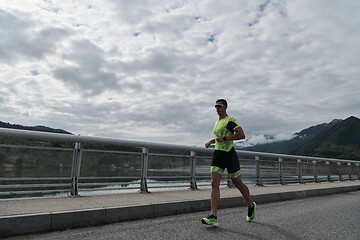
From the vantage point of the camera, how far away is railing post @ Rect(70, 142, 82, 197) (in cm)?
585

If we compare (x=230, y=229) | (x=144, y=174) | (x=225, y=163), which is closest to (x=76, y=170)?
(x=144, y=174)

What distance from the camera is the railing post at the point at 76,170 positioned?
230 inches

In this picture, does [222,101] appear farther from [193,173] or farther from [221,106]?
[193,173]

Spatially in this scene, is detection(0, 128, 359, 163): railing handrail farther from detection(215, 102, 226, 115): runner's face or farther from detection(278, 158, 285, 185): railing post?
detection(278, 158, 285, 185): railing post

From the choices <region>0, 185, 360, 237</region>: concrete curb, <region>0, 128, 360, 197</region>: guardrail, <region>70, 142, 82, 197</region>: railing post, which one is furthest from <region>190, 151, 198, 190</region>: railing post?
<region>70, 142, 82, 197</region>: railing post

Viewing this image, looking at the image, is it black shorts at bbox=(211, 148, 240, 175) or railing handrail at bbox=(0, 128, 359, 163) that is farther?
railing handrail at bbox=(0, 128, 359, 163)

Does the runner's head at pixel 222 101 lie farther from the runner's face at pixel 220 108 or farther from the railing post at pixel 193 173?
the railing post at pixel 193 173

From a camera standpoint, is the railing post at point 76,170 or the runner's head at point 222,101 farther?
the railing post at point 76,170

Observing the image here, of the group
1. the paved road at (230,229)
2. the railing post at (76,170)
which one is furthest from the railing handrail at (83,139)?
the paved road at (230,229)

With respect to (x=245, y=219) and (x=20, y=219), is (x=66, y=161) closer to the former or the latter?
(x=20, y=219)

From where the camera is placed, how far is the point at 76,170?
19.4 ft

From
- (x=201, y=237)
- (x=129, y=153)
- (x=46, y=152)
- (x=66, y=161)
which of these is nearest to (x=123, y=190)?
(x=129, y=153)

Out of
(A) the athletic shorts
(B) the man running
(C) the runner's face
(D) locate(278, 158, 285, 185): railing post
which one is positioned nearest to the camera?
(B) the man running

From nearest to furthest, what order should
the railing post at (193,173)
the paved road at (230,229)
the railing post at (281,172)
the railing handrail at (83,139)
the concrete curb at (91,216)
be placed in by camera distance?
the concrete curb at (91,216) < the paved road at (230,229) < the railing handrail at (83,139) < the railing post at (193,173) < the railing post at (281,172)
